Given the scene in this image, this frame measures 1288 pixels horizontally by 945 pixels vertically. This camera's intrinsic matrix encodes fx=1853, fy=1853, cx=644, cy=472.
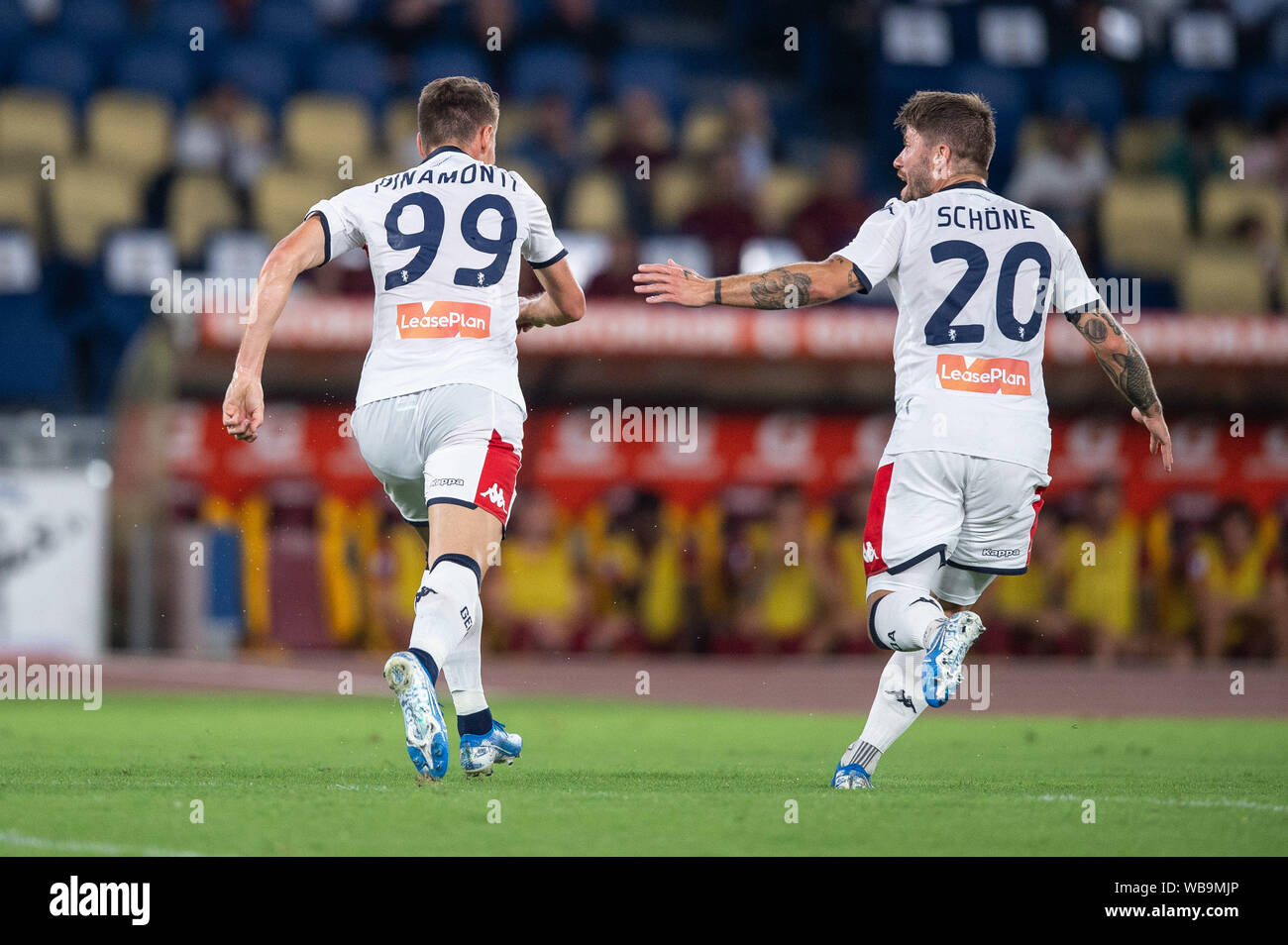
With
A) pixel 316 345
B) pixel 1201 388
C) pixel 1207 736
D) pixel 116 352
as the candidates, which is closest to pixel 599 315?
pixel 316 345

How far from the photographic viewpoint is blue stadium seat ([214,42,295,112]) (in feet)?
58.5

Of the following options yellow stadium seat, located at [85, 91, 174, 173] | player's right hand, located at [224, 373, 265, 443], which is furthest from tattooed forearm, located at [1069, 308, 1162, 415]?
yellow stadium seat, located at [85, 91, 174, 173]

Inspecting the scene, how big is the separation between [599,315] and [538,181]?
263cm

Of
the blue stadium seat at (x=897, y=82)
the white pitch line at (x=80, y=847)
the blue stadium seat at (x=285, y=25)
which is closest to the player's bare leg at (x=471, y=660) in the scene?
the white pitch line at (x=80, y=847)

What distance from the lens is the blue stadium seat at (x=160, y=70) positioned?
17.6 metres

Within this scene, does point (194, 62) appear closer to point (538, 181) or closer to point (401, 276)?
point (538, 181)

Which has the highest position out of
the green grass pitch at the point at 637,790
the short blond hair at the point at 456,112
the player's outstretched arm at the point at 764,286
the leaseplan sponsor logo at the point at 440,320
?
the short blond hair at the point at 456,112

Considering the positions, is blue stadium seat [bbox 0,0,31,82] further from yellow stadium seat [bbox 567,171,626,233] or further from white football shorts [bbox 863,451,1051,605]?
white football shorts [bbox 863,451,1051,605]

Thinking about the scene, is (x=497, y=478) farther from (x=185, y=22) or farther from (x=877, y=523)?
(x=185, y=22)

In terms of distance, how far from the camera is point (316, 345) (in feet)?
47.3

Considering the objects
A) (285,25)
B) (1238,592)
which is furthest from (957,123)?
(285,25)

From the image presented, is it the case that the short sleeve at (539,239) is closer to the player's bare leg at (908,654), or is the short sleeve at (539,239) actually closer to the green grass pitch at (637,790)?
the player's bare leg at (908,654)

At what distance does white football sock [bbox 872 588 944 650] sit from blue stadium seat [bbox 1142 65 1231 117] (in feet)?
48.1

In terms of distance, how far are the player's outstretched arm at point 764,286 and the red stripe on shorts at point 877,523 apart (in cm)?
62
